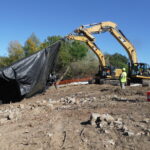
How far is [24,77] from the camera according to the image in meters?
10.3

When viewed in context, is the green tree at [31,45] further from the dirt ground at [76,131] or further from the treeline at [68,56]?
the dirt ground at [76,131]

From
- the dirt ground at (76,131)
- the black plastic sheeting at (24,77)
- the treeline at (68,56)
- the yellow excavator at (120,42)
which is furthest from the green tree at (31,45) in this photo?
the dirt ground at (76,131)

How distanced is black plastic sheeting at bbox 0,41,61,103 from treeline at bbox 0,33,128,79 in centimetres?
2746

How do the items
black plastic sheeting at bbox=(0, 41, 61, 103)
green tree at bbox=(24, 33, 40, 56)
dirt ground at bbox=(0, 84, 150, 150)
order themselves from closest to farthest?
dirt ground at bbox=(0, 84, 150, 150), black plastic sheeting at bbox=(0, 41, 61, 103), green tree at bbox=(24, 33, 40, 56)

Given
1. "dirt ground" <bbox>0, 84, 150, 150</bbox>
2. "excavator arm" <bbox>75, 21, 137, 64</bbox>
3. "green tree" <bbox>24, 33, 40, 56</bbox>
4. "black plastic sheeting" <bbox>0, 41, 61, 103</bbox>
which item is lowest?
"dirt ground" <bbox>0, 84, 150, 150</bbox>

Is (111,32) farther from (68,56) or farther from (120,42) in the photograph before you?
(68,56)

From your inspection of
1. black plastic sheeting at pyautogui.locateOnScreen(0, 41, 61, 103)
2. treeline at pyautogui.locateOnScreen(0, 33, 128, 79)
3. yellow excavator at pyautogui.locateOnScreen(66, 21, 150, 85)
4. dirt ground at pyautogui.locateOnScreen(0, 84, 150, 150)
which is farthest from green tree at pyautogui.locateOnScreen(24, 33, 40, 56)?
dirt ground at pyautogui.locateOnScreen(0, 84, 150, 150)

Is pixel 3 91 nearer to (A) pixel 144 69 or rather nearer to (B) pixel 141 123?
Answer: (B) pixel 141 123

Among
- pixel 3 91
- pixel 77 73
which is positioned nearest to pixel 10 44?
pixel 77 73

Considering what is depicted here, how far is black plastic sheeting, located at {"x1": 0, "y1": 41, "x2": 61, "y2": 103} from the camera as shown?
1008 centimetres

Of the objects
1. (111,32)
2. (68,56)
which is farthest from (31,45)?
(111,32)

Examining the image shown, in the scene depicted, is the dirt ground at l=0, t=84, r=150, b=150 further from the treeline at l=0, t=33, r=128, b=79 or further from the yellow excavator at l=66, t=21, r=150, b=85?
the treeline at l=0, t=33, r=128, b=79

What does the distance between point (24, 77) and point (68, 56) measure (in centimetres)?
3467

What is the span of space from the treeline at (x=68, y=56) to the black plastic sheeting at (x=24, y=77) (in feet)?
90.1
